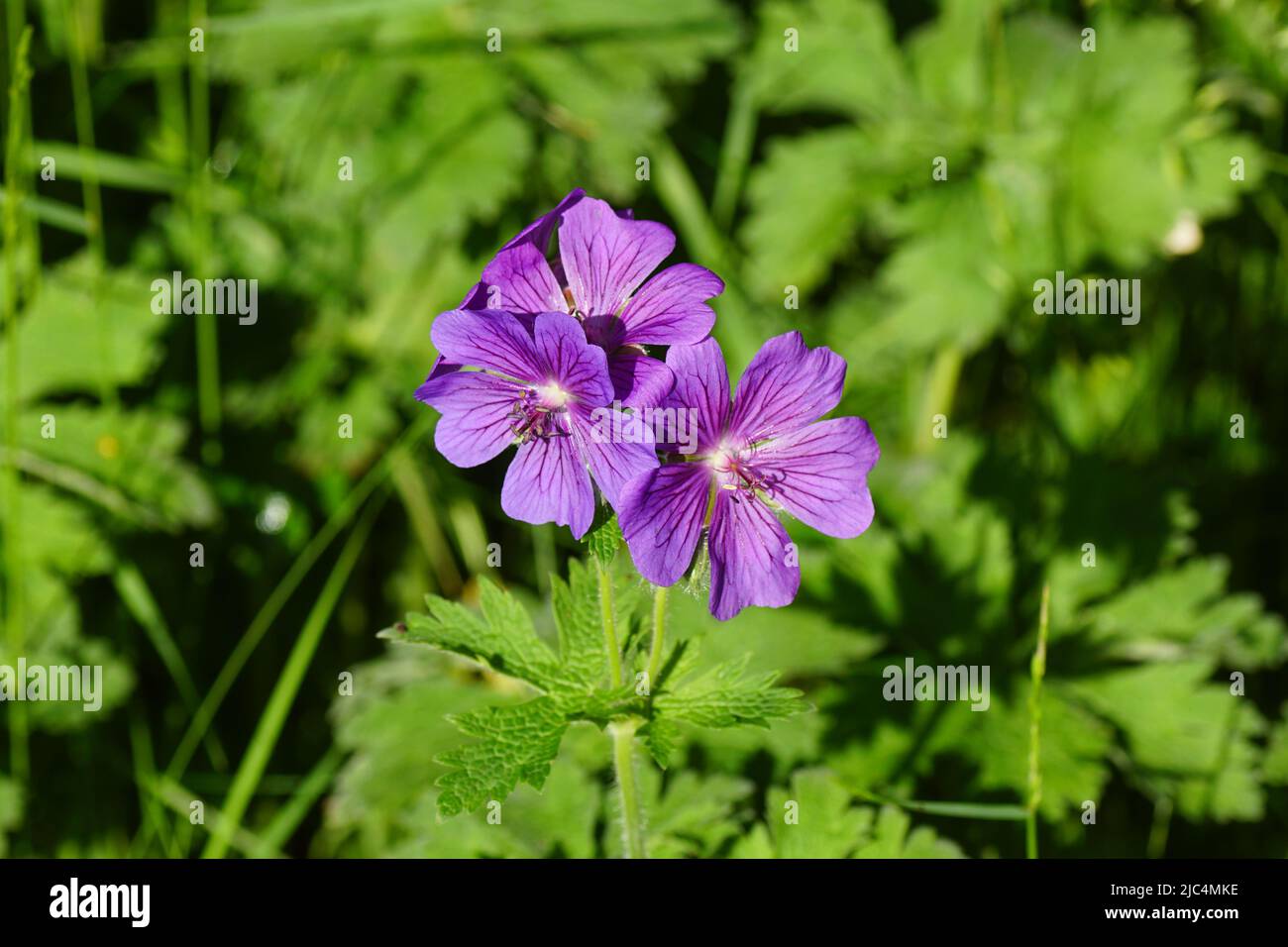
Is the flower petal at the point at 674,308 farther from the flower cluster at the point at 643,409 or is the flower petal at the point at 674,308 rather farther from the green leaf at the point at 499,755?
the green leaf at the point at 499,755

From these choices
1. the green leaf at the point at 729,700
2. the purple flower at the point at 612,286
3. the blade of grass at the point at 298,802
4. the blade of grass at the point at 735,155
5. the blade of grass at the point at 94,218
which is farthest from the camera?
the blade of grass at the point at 735,155

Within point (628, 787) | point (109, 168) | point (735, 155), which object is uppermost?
point (735, 155)

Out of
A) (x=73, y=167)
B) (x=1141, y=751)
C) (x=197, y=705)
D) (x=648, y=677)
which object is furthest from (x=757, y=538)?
(x=73, y=167)

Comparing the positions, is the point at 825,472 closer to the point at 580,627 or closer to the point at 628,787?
the point at 580,627

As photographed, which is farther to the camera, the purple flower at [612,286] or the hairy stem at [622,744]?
the hairy stem at [622,744]

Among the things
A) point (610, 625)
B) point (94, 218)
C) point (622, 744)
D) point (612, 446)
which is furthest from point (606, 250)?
point (94, 218)

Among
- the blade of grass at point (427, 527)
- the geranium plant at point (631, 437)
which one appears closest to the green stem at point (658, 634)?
the geranium plant at point (631, 437)
